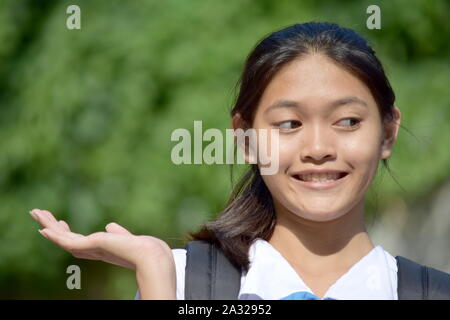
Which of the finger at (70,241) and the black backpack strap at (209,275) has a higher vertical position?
the finger at (70,241)

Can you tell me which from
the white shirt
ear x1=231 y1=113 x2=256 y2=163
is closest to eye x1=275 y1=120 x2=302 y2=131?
ear x1=231 y1=113 x2=256 y2=163

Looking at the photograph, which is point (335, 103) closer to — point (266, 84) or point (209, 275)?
point (266, 84)

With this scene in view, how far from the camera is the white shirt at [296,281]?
125 centimetres

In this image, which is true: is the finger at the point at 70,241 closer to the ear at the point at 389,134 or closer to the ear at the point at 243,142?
the ear at the point at 243,142

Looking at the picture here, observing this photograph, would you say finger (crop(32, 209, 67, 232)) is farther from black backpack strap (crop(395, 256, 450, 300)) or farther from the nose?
black backpack strap (crop(395, 256, 450, 300))

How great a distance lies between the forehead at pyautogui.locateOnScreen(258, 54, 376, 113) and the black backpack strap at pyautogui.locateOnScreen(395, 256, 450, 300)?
0.90 feet

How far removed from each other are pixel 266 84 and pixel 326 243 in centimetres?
28

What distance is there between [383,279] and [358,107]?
28 cm

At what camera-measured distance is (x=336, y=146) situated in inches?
49.3

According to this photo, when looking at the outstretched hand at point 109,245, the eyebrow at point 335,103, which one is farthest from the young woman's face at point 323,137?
the outstretched hand at point 109,245

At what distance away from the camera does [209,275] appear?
1249 millimetres

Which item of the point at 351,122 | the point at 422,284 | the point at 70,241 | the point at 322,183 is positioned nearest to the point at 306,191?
the point at 322,183

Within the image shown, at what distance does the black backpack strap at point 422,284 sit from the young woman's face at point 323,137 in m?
0.14

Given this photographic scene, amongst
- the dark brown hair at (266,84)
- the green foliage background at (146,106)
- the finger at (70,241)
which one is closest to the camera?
the finger at (70,241)
